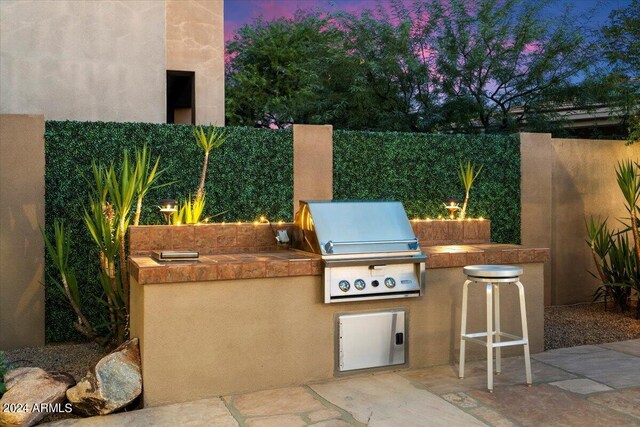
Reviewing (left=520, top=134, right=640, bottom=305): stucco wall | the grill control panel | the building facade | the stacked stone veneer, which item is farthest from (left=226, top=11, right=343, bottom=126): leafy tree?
the grill control panel

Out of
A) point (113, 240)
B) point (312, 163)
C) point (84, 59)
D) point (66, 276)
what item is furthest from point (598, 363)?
point (84, 59)

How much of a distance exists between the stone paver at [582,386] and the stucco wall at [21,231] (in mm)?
4674

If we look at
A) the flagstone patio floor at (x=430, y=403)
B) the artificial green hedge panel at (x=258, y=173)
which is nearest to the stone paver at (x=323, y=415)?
the flagstone patio floor at (x=430, y=403)

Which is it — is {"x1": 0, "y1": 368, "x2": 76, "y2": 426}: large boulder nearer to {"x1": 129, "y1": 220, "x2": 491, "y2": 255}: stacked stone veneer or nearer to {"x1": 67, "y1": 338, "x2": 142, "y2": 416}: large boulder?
{"x1": 67, "y1": 338, "x2": 142, "y2": 416}: large boulder

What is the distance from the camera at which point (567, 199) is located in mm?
8617

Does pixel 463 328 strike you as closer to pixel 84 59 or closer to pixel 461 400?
pixel 461 400

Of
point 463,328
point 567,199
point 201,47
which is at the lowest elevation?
point 463,328

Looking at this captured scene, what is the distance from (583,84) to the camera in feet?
35.1

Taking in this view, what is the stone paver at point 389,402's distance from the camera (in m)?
4.01

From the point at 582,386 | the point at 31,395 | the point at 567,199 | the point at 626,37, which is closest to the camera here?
the point at 31,395

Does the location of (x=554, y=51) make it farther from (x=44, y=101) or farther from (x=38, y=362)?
(x=38, y=362)

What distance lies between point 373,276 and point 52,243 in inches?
129

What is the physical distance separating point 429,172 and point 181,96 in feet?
23.9

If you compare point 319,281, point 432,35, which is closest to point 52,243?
point 319,281
